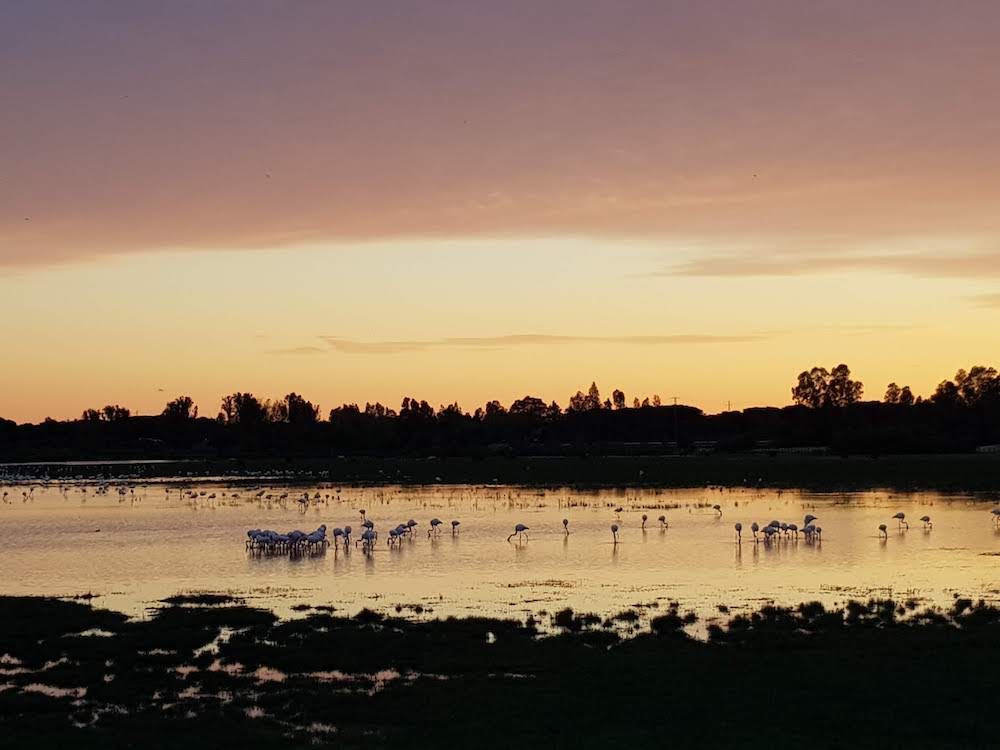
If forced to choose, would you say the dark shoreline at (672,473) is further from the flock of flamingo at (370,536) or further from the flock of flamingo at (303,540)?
the flock of flamingo at (303,540)

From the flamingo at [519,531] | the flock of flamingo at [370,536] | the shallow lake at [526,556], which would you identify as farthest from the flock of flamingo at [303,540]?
the flamingo at [519,531]

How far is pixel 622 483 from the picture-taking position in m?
86.1

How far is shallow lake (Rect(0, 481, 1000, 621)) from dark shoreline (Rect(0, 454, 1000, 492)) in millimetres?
13728

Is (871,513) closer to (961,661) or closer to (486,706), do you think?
(961,661)

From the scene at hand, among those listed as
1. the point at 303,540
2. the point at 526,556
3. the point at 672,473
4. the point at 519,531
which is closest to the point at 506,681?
the point at 526,556

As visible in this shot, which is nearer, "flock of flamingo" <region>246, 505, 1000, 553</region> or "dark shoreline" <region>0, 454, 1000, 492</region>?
"flock of flamingo" <region>246, 505, 1000, 553</region>

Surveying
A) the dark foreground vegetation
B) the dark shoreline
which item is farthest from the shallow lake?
the dark shoreline

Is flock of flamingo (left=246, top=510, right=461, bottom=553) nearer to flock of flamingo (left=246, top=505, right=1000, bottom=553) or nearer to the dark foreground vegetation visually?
flock of flamingo (left=246, top=505, right=1000, bottom=553)

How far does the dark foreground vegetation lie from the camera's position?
15.6 metres

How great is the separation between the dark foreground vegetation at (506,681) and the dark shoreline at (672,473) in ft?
179

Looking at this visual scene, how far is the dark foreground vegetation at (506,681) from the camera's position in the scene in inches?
613

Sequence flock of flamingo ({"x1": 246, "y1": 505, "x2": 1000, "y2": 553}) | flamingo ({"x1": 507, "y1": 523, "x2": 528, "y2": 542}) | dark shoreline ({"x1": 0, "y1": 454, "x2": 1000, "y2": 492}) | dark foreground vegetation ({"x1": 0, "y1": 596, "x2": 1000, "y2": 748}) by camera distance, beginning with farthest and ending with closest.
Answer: dark shoreline ({"x1": 0, "y1": 454, "x2": 1000, "y2": 492})
flamingo ({"x1": 507, "y1": 523, "x2": 528, "y2": 542})
flock of flamingo ({"x1": 246, "y1": 505, "x2": 1000, "y2": 553})
dark foreground vegetation ({"x1": 0, "y1": 596, "x2": 1000, "y2": 748})

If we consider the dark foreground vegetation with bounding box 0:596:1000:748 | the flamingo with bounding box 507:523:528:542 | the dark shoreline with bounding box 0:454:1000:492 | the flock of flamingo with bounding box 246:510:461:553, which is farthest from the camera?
the dark shoreline with bounding box 0:454:1000:492

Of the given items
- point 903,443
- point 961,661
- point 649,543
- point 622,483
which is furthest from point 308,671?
point 903,443
